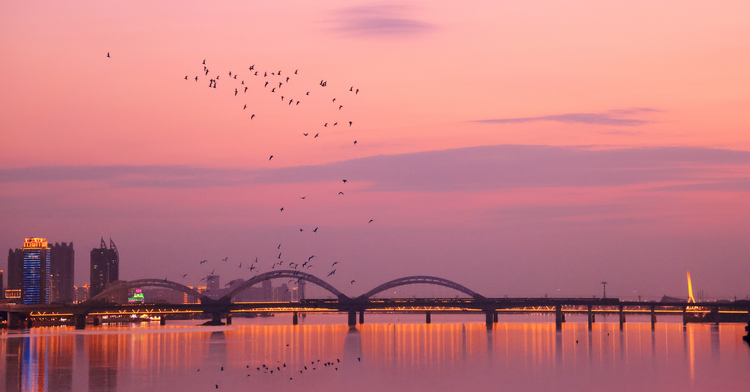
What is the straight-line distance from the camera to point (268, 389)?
199ft

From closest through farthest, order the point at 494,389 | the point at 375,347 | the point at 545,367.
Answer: the point at 494,389 < the point at 545,367 < the point at 375,347

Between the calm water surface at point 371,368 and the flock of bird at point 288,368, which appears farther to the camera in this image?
the flock of bird at point 288,368

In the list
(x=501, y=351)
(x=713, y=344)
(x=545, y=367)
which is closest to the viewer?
(x=545, y=367)

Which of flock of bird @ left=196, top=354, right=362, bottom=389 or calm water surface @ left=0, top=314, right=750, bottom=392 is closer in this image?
calm water surface @ left=0, top=314, right=750, bottom=392

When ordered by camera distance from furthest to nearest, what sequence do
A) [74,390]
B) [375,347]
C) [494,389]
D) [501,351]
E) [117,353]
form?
[375,347] < [501,351] < [117,353] < [494,389] < [74,390]

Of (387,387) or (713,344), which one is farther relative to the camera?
(713,344)

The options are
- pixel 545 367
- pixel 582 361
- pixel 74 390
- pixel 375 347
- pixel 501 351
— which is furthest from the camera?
pixel 375 347

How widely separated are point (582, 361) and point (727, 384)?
2404 cm

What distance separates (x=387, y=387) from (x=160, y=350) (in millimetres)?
50038

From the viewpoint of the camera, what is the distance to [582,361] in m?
90.1

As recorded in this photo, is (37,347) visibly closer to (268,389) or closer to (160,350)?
(160,350)

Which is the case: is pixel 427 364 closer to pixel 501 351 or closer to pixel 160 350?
pixel 501 351

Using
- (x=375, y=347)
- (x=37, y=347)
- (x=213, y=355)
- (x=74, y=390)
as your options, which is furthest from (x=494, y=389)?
(x=37, y=347)

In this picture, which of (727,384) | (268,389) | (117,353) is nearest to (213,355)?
(117,353)
